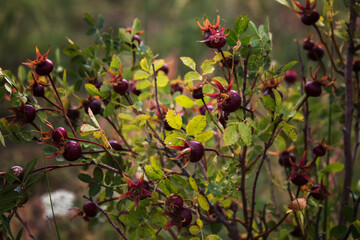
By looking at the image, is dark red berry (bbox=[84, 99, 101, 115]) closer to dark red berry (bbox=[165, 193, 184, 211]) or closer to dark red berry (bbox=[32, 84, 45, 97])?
dark red berry (bbox=[32, 84, 45, 97])

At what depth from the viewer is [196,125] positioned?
47 centimetres

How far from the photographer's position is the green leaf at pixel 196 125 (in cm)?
47

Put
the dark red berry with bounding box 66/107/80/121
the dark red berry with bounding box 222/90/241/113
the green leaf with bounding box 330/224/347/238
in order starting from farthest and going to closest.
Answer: the dark red berry with bounding box 66/107/80/121 < the green leaf with bounding box 330/224/347/238 < the dark red berry with bounding box 222/90/241/113

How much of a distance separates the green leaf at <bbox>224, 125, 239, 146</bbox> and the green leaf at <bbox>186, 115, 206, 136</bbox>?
0.03 meters

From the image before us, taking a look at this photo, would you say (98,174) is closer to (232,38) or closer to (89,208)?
(89,208)

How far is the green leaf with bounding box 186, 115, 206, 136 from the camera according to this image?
1.53ft

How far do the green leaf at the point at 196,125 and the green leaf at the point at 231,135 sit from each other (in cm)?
3

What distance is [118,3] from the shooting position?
311 centimetres

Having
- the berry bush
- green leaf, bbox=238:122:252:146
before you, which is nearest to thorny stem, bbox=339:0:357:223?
the berry bush

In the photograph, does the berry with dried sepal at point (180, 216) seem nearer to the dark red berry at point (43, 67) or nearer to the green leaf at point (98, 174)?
the green leaf at point (98, 174)

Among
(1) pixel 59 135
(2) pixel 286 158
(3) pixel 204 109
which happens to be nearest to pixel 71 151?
(1) pixel 59 135

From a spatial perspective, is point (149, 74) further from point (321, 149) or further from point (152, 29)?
point (152, 29)

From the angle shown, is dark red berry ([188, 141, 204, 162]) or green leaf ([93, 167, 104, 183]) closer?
dark red berry ([188, 141, 204, 162])

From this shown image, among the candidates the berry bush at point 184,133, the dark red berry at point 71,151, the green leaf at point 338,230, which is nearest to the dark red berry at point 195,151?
the berry bush at point 184,133
